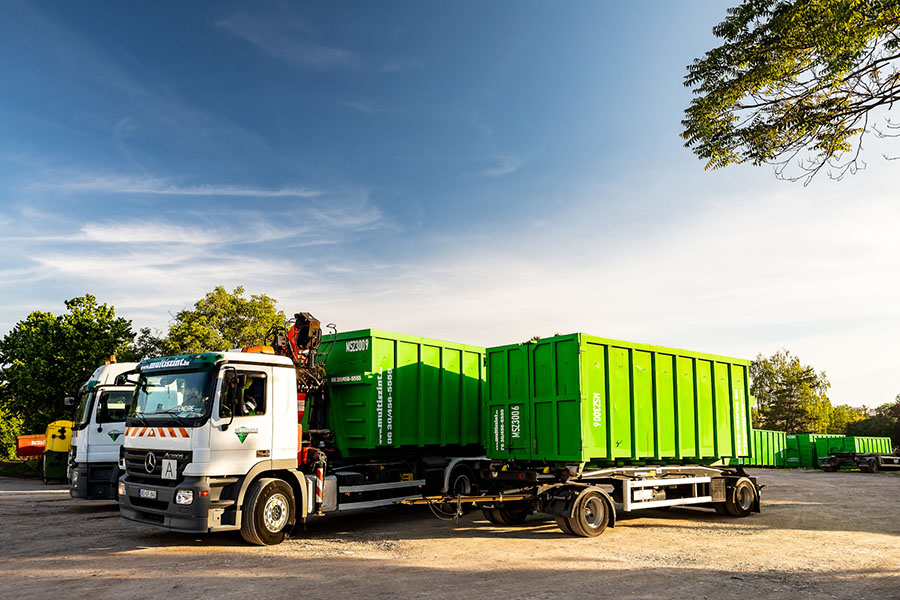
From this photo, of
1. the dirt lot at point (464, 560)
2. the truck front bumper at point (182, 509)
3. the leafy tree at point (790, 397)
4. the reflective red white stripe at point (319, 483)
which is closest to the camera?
the dirt lot at point (464, 560)

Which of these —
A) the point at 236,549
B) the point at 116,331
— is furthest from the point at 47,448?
the point at 236,549

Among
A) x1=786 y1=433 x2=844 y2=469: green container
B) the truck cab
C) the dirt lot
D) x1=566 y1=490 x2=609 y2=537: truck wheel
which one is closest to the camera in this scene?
the dirt lot

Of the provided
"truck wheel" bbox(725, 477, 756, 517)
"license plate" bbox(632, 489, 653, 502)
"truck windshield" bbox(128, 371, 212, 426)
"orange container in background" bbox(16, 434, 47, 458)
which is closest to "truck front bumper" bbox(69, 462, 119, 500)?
"truck windshield" bbox(128, 371, 212, 426)

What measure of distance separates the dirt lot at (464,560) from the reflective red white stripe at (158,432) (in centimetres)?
164

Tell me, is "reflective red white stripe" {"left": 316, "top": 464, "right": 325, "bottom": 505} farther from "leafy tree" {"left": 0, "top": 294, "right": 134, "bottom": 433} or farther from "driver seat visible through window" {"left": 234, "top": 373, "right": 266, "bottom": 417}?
"leafy tree" {"left": 0, "top": 294, "right": 134, "bottom": 433}

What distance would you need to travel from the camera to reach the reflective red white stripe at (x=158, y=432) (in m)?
9.51

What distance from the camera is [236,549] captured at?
9.69 meters

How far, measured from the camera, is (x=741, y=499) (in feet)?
44.5

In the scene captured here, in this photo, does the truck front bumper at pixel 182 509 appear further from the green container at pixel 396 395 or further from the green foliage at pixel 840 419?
the green foliage at pixel 840 419

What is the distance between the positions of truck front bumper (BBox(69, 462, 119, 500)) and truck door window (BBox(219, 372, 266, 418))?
5.78 m

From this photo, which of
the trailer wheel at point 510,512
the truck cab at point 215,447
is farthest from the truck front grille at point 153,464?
the trailer wheel at point 510,512

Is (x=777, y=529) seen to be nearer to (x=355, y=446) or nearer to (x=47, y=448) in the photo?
(x=355, y=446)

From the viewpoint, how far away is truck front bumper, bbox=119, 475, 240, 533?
9219 millimetres

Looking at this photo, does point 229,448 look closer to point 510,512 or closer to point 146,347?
point 510,512
